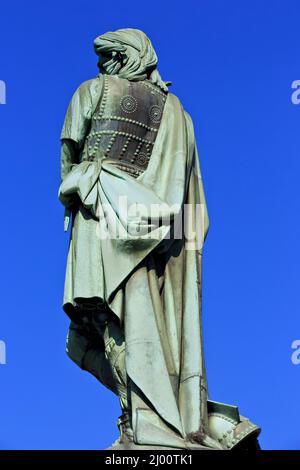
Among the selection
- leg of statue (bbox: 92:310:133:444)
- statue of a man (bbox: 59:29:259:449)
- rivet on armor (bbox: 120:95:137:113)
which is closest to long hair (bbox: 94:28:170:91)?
statue of a man (bbox: 59:29:259:449)

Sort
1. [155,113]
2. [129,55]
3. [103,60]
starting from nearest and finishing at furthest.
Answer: [155,113], [129,55], [103,60]

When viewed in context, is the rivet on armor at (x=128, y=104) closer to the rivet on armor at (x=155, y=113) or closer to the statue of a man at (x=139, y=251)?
the statue of a man at (x=139, y=251)

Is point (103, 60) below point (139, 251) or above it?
above

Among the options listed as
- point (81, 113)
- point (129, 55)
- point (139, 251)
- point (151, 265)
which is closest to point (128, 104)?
point (81, 113)

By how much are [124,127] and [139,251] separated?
1765mm

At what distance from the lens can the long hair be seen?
19.1 metres

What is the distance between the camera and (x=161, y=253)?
1816 cm

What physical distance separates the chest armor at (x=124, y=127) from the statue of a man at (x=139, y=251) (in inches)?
0.5

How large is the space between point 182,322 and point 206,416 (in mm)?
1276

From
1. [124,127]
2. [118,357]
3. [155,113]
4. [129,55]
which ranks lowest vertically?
[118,357]

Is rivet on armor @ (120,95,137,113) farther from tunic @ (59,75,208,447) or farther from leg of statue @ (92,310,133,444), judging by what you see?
leg of statue @ (92,310,133,444)

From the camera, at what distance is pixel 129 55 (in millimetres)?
19125

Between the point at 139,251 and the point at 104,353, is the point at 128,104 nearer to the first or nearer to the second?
the point at 139,251

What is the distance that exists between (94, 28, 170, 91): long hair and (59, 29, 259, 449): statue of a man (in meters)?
0.01
